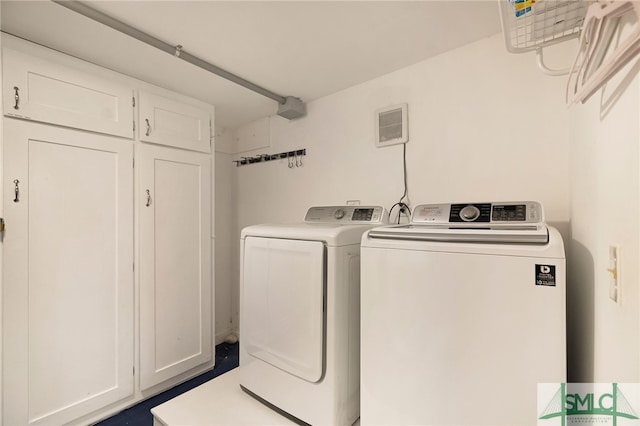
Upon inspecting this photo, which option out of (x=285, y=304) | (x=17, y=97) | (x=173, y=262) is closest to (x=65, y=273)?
(x=173, y=262)

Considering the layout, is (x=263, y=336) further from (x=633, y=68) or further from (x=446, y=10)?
(x=446, y=10)

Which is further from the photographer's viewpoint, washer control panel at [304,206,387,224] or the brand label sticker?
washer control panel at [304,206,387,224]

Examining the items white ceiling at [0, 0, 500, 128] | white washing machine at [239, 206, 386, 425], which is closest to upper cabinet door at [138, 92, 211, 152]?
white ceiling at [0, 0, 500, 128]

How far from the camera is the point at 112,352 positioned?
1.96 metres

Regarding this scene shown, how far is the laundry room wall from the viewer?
1515 millimetres

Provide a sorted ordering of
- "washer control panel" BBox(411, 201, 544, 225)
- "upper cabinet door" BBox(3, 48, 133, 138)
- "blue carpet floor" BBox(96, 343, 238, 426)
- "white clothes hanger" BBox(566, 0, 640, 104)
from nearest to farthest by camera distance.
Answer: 1. "white clothes hanger" BBox(566, 0, 640, 104)
2. "washer control panel" BBox(411, 201, 544, 225)
3. "upper cabinet door" BBox(3, 48, 133, 138)
4. "blue carpet floor" BBox(96, 343, 238, 426)

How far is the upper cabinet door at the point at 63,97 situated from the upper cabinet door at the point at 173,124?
0.35 ft

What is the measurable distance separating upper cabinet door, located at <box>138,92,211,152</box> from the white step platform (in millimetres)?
1775

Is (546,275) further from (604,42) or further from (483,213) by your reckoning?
(604,42)

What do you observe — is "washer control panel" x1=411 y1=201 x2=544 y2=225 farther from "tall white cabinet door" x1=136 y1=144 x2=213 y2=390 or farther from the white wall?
"tall white cabinet door" x1=136 y1=144 x2=213 y2=390

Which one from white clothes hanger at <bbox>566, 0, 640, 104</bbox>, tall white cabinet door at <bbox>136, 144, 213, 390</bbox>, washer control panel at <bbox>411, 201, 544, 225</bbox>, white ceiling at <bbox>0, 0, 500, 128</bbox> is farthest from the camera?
tall white cabinet door at <bbox>136, 144, 213, 390</bbox>

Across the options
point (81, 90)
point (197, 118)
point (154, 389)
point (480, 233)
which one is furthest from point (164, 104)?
point (480, 233)

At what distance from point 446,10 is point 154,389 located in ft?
10.4

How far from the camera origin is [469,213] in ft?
4.37
